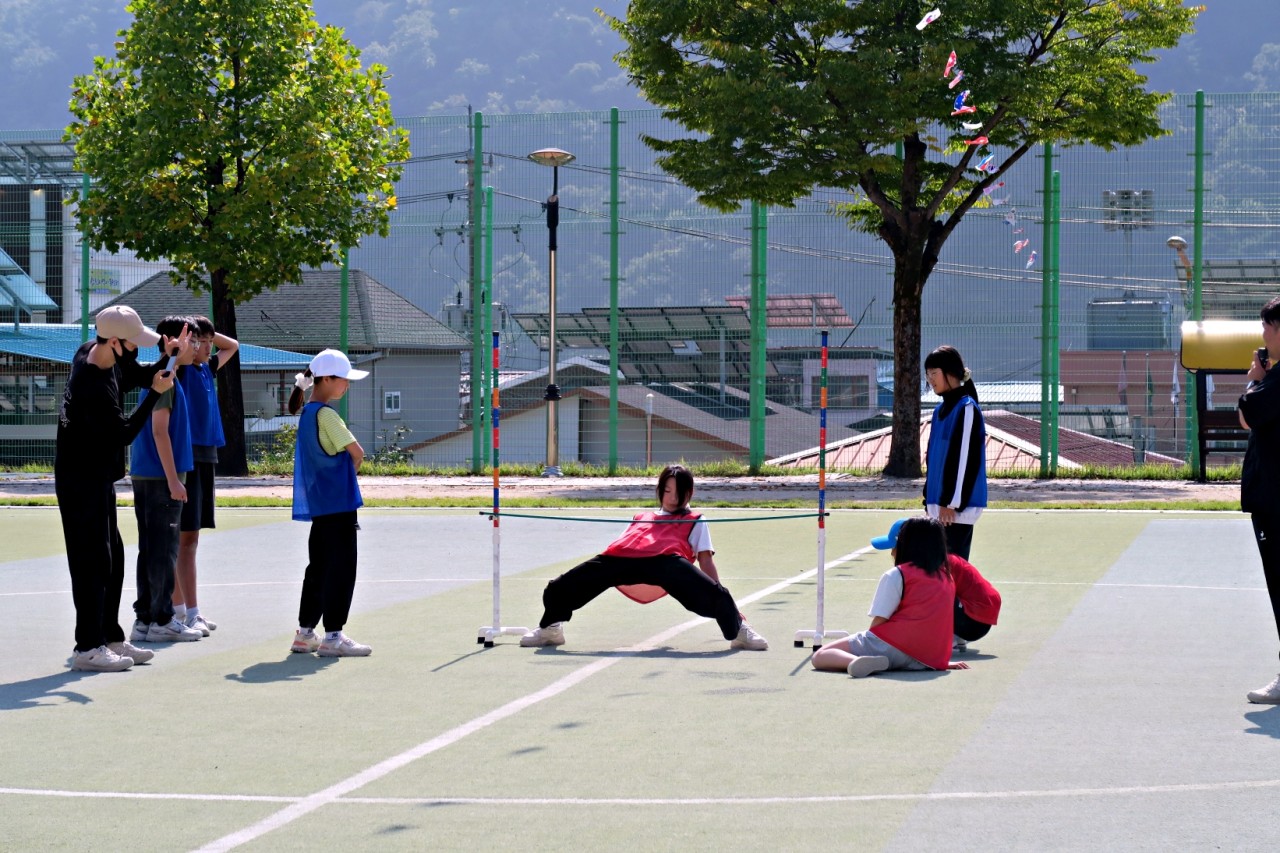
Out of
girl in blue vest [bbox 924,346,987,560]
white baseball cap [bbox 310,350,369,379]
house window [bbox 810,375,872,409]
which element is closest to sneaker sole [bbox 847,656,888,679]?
girl in blue vest [bbox 924,346,987,560]

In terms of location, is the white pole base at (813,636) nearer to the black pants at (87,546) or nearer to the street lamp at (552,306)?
the black pants at (87,546)

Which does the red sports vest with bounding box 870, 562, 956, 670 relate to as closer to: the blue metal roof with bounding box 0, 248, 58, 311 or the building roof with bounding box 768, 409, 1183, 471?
the building roof with bounding box 768, 409, 1183, 471

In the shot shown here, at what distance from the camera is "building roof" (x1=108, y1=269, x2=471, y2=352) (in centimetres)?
2797

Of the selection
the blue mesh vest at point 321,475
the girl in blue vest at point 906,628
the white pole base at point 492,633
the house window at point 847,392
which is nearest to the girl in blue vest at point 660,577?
the white pole base at point 492,633

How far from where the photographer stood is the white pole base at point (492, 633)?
9703mm

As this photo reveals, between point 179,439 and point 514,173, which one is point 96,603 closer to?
point 179,439

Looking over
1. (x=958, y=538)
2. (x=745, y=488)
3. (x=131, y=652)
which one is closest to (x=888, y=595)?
(x=958, y=538)

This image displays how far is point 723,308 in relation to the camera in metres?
26.5

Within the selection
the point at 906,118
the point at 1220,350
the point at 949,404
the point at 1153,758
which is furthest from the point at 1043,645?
the point at 1220,350

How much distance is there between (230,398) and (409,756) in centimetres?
1980

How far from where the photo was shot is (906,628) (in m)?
8.73

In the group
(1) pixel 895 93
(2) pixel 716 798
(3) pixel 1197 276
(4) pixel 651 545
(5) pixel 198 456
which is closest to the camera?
(2) pixel 716 798

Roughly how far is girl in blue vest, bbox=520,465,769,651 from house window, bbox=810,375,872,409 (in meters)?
15.9

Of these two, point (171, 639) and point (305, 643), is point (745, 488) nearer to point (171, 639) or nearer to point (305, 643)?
point (171, 639)
